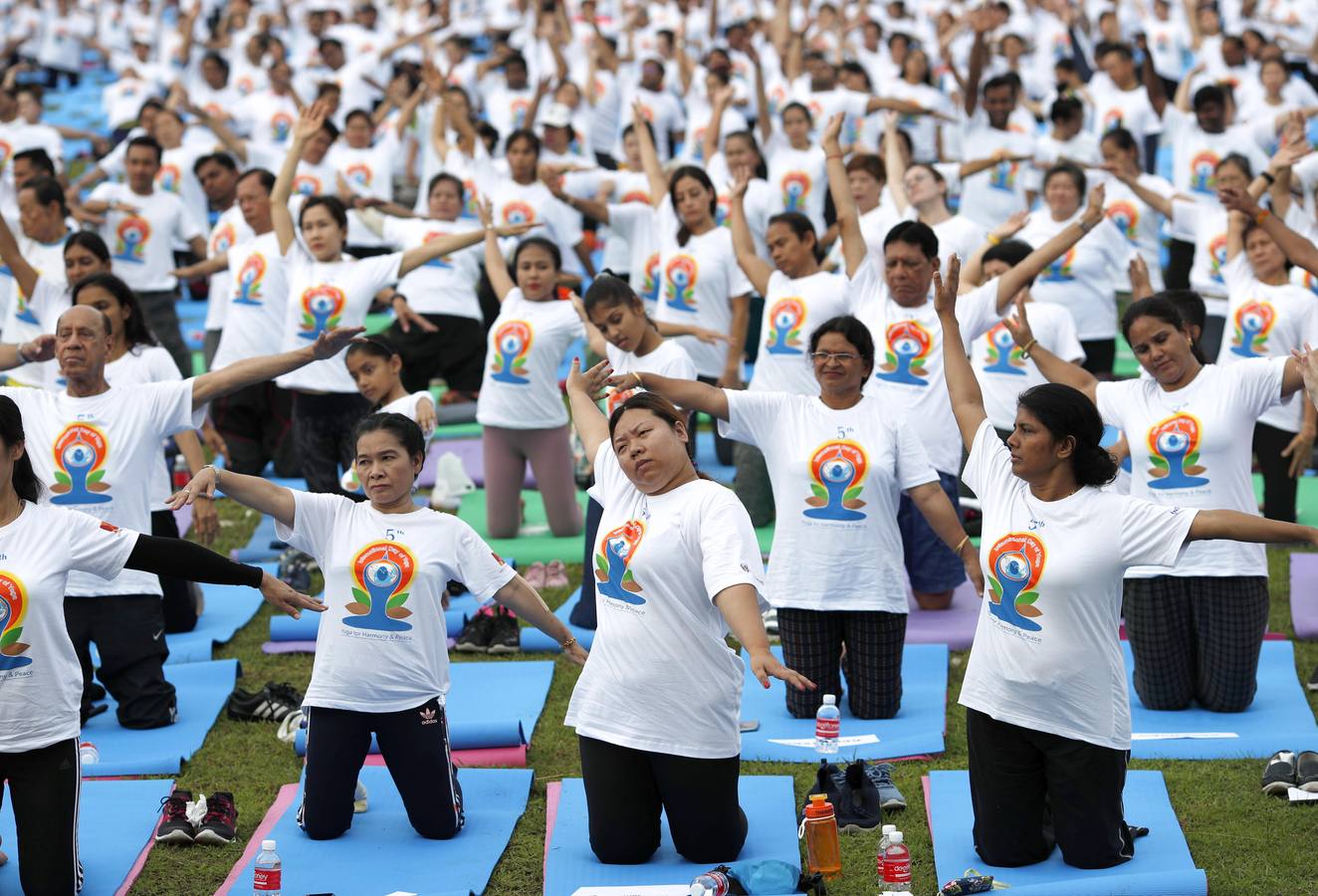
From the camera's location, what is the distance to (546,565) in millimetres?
10250

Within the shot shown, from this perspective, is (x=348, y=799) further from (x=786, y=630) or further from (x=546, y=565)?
(x=546, y=565)

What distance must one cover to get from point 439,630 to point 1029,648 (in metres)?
2.24

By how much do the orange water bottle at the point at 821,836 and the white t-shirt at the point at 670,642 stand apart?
14.3 inches

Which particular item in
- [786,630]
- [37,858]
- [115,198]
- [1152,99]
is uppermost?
[1152,99]

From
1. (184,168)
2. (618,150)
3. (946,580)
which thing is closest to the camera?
(946,580)

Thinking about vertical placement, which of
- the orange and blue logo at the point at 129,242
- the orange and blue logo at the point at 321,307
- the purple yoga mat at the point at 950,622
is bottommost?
the purple yoga mat at the point at 950,622

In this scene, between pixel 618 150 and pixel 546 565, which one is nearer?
A: pixel 546 565

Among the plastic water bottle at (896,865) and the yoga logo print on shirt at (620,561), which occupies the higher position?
the yoga logo print on shirt at (620,561)

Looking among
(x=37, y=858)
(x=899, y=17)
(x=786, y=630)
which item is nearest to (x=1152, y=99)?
(x=899, y=17)

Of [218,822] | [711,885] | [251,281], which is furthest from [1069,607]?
[251,281]

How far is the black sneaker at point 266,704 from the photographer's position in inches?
314

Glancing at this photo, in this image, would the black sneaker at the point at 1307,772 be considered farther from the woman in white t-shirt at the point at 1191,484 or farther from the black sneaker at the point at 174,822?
the black sneaker at the point at 174,822

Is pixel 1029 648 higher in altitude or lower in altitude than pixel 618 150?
lower

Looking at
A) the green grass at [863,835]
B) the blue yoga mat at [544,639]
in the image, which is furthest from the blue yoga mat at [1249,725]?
the blue yoga mat at [544,639]
